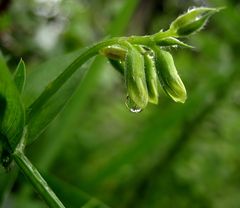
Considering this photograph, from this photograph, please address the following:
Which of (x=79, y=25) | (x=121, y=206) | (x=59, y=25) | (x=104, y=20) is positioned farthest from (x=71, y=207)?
(x=104, y=20)

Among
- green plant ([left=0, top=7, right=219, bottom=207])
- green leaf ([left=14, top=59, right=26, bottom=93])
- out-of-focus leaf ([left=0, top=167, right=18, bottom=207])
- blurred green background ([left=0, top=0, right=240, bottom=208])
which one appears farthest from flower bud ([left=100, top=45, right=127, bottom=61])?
blurred green background ([left=0, top=0, right=240, bottom=208])

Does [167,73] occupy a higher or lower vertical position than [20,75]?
lower

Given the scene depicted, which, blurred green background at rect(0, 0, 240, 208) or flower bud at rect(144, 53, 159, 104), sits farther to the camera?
blurred green background at rect(0, 0, 240, 208)

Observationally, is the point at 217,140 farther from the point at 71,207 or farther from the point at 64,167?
the point at 71,207

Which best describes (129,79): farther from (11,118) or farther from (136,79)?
(11,118)

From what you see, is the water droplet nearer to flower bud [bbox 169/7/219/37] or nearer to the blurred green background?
flower bud [bbox 169/7/219/37]

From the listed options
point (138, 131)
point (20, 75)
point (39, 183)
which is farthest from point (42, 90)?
point (138, 131)
